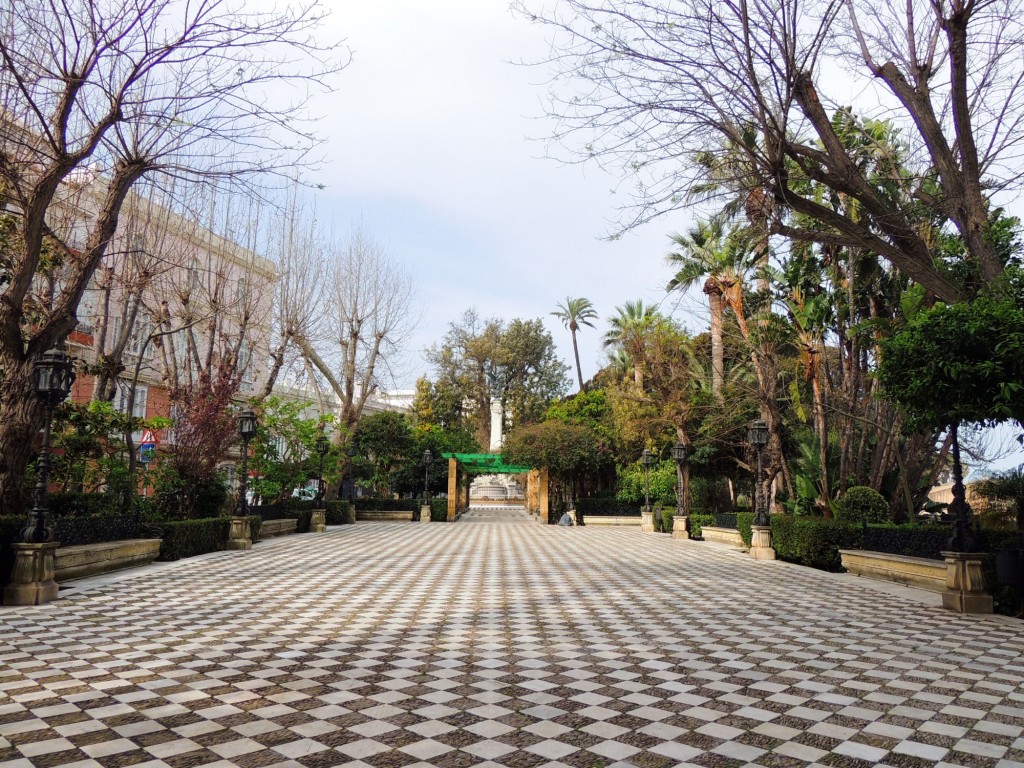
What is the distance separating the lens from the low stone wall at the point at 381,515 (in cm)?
3033

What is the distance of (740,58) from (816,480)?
1225cm

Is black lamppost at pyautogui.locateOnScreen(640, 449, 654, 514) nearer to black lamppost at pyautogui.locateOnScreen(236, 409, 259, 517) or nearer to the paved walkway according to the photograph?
black lamppost at pyautogui.locateOnScreen(236, 409, 259, 517)

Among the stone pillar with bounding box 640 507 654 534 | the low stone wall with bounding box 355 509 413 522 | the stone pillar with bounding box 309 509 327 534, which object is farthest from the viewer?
the low stone wall with bounding box 355 509 413 522

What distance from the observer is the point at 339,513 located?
26.4 meters

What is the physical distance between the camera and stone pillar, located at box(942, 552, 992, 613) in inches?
313

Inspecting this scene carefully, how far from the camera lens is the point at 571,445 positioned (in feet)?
93.6

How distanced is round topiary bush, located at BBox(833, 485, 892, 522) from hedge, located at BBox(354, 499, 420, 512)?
20.8 m

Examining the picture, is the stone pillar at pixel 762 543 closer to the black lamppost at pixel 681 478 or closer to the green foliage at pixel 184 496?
the black lamppost at pixel 681 478

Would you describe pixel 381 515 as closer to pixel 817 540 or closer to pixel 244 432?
pixel 244 432

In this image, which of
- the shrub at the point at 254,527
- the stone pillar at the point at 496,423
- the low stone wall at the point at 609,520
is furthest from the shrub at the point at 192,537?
the stone pillar at the point at 496,423

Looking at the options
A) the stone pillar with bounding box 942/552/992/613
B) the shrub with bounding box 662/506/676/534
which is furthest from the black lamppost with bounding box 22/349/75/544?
the shrub with bounding box 662/506/676/534

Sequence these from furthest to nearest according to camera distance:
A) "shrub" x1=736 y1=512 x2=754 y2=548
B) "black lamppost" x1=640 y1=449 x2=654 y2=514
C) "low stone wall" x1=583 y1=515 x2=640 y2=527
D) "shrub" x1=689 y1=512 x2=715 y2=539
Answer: "low stone wall" x1=583 y1=515 x2=640 y2=527 < "black lamppost" x1=640 y1=449 x2=654 y2=514 < "shrub" x1=689 y1=512 x2=715 y2=539 < "shrub" x1=736 y1=512 x2=754 y2=548

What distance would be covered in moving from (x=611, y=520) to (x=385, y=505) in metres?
10.1

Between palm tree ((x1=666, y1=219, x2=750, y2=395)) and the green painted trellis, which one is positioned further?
the green painted trellis
